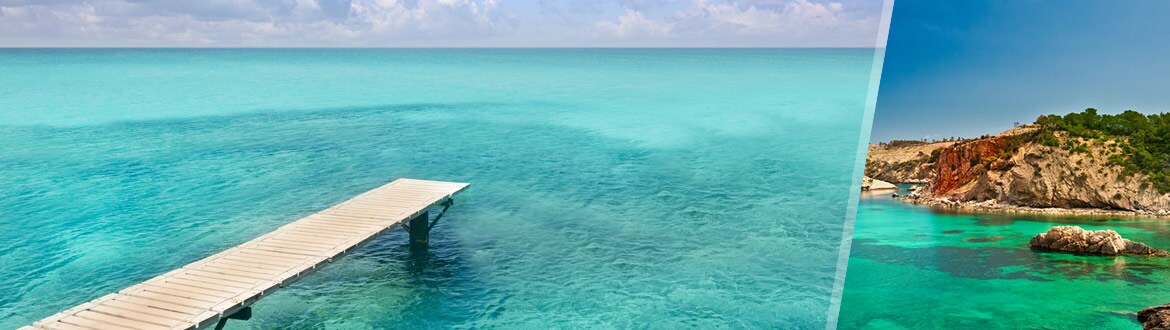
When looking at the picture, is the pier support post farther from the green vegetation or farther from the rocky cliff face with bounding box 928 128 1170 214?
the green vegetation

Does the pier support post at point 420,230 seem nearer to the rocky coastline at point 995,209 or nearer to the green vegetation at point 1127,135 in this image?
the rocky coastline at point 995,209

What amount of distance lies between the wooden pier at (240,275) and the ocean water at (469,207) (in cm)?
84

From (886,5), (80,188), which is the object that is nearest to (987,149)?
(886,5)

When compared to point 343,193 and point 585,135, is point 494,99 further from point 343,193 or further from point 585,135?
point 343,193

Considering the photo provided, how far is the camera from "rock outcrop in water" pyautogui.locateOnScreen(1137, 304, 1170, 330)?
5344mm

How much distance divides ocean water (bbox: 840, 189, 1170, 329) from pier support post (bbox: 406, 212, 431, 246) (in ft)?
28.6

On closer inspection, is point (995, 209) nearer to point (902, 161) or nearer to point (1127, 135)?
point (1127, 135)

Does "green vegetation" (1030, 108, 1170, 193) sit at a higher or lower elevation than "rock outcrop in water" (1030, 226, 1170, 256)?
higher

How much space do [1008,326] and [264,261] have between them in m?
8.76

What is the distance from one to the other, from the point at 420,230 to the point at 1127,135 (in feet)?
35.5

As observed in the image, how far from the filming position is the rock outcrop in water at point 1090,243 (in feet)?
23.3

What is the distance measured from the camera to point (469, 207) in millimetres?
17359

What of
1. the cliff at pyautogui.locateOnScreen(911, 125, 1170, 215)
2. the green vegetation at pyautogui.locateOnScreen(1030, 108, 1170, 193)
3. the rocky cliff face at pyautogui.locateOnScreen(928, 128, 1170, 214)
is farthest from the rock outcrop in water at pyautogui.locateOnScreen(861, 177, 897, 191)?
the green vegetation at pyautogui.locateOnScreen(1030, 108, 1170, 193)

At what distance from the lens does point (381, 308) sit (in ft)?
37.3
